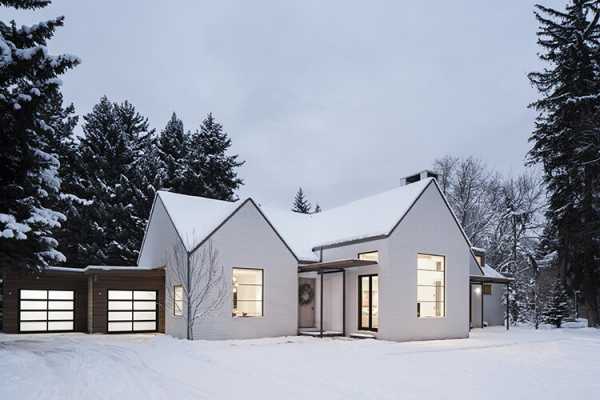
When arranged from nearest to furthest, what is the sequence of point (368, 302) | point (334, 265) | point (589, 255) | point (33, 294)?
1. point (334, 265)
2. point (368, 302)
3. point (33, 294)
4. point (589, 255)

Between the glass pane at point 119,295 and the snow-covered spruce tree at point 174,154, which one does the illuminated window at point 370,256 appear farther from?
the snow-covered spruce tree at point 174,154

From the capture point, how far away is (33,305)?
19.0 meters

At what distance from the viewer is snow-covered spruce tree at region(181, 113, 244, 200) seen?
3140 cm

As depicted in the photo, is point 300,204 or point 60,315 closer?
point 60,315

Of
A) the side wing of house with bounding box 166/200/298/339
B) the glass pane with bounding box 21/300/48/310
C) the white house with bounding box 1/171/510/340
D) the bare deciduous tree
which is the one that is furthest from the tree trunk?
the glass pane with bounding box 21/300/48/310

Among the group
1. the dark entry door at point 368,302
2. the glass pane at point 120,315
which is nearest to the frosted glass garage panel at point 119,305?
the glass pane at point 120,315

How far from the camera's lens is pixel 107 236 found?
2833 cm

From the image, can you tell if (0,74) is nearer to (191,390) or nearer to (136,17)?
(191,390)

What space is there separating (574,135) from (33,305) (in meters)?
22.2

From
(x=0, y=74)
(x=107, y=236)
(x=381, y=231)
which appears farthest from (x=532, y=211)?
(x=0, y=74)

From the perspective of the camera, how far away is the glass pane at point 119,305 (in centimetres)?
1926

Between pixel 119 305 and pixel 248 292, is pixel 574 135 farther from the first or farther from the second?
pixel 119 305

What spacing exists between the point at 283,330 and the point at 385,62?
65.1 meters

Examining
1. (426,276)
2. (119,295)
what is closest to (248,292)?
(119,295)
